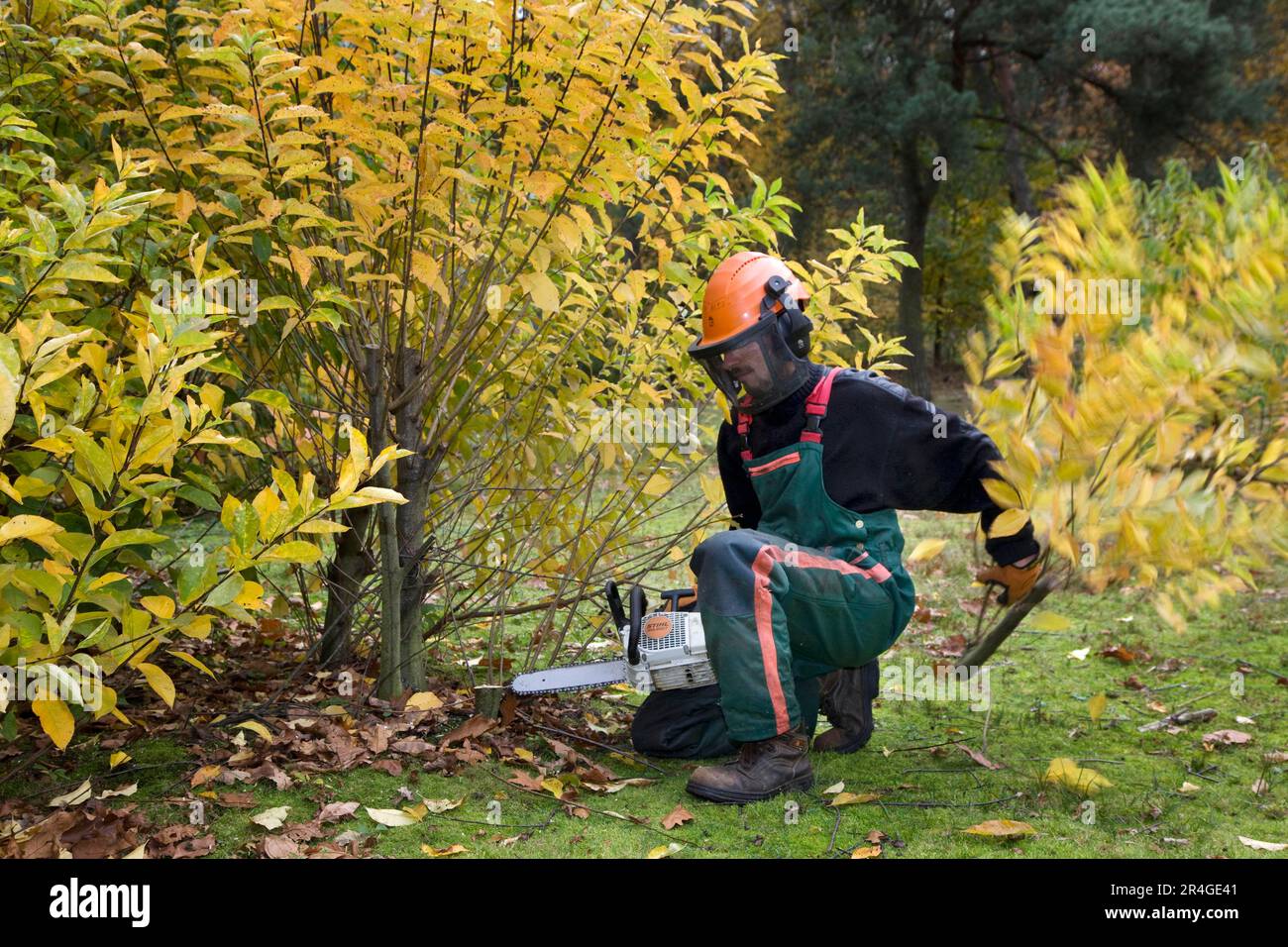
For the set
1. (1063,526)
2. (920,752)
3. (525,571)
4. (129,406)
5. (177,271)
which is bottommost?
(920,752)

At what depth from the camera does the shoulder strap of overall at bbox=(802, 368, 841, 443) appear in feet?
10.8

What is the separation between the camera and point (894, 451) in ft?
10.7

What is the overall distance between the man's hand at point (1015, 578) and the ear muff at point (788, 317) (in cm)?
89

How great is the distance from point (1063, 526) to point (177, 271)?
2547 millimetres

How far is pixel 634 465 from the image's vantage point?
12.5ft

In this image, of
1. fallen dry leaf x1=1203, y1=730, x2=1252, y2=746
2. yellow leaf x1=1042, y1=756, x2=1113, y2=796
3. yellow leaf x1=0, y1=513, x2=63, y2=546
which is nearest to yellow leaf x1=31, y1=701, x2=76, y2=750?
yellow leaf x1=0, y1=513, x2=63, y2=546

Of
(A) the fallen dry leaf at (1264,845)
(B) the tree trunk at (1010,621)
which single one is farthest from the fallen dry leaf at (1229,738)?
(A) the fallen dry leaf at (1264,845)

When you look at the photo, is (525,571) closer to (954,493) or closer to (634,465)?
(634,465)

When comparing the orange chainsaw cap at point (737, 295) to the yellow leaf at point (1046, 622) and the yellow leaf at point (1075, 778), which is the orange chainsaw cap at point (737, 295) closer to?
the yellow leaf at point (1046, 622)

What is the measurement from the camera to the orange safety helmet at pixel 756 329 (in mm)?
3264

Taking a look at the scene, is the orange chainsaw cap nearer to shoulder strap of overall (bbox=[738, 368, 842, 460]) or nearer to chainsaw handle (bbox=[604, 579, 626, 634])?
shoulder strap of overall (bbox=[738, 368, 842, 460])

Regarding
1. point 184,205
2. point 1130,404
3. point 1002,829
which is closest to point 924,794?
point 1002,829

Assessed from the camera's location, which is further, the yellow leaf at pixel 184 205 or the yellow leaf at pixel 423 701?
the yellow leaf at pixel 423 701

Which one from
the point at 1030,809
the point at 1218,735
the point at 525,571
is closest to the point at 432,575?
the point at 525,571
